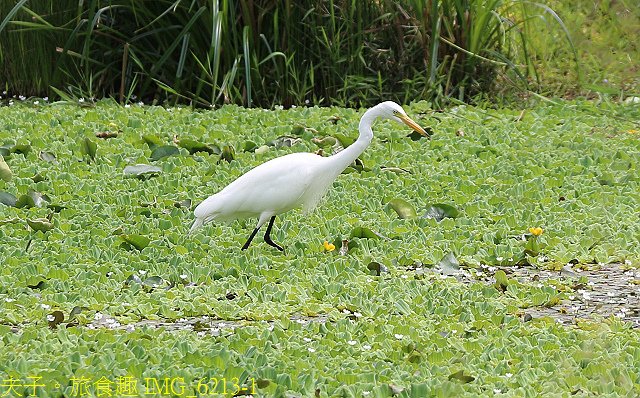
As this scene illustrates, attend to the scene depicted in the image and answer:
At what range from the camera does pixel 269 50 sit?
21.9 ft

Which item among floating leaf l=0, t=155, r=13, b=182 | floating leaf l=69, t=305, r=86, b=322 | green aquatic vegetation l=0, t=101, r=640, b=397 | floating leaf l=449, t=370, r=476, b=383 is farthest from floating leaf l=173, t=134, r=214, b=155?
floating leaf l=449, t=370, r=476, b=383

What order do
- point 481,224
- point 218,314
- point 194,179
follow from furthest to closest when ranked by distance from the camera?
1. point 194,179
2. point 481,224
3. point 218,314

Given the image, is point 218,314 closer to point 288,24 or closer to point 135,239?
point 135,239

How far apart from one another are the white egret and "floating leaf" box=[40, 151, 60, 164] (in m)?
1.63

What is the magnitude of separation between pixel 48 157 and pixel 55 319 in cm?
245

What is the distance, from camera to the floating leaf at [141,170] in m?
4.79

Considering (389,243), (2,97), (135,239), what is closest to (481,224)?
(389,243)

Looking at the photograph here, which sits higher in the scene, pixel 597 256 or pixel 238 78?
pixel 597 256

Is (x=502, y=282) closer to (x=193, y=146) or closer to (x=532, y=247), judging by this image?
(x=532, y=247)

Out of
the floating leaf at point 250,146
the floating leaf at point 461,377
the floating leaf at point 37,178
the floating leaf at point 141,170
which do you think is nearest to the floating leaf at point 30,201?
the floating leaf at point 37,178

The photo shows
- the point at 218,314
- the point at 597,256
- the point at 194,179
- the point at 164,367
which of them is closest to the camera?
the point at 164,367

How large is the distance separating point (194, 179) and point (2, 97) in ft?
11.4

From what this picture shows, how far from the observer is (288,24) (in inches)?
264

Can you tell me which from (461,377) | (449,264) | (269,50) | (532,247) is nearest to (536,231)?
(532,247)
